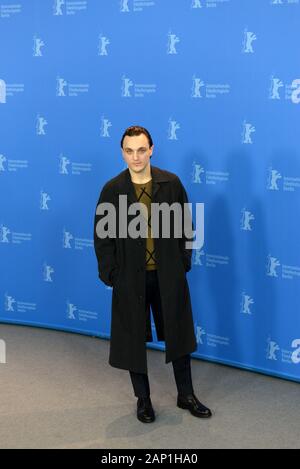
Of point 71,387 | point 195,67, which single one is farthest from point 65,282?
point 195,67

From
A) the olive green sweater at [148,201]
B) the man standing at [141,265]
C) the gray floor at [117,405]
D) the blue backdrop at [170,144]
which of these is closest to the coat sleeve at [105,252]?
the man standing at [141,265]

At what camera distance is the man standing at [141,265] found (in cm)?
360

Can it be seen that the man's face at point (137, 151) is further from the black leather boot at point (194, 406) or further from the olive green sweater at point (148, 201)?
the black leather boot at point (194, 406)

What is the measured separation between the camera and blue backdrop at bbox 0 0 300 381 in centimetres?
409

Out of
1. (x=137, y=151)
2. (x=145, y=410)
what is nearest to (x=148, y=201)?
(x=137, y=151)

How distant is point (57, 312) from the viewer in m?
5.19

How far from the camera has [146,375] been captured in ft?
12.4

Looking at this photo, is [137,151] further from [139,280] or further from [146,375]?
[146,375]

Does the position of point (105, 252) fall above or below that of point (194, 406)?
above

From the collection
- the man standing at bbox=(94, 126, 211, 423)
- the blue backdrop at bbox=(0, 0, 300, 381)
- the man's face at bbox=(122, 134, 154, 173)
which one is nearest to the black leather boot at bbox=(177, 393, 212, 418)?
the man standing at bbox=(94, 126, 211, 423)

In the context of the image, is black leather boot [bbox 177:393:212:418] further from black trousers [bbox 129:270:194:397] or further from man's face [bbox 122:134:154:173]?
man's face [bbox 122:134:154:173]

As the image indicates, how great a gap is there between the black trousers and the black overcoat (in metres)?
0.05

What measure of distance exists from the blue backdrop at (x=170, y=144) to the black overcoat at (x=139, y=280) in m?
0.71

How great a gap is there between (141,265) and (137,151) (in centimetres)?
58
